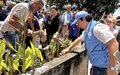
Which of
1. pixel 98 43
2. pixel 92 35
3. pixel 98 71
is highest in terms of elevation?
pixel 92 35

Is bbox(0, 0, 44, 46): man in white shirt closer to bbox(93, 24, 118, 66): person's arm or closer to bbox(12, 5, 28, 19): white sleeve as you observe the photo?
bbox(12, 5, 28, 19): white sleeve

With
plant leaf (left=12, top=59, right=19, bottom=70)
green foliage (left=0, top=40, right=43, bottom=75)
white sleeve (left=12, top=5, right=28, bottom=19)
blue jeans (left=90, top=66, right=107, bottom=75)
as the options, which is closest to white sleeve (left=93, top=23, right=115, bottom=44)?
blue jeans (left=90, top=66, right=107, bottom=75)

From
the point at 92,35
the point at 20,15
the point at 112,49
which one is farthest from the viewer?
the point at 20,15

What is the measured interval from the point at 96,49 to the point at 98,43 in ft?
0.39

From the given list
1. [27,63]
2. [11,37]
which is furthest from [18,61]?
[11,37]

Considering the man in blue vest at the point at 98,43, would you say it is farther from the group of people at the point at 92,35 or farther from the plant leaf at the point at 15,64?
the plant leaf at the point at 15,64

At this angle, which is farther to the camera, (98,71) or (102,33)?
(98,71)

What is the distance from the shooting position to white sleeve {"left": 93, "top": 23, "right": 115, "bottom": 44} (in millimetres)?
4586

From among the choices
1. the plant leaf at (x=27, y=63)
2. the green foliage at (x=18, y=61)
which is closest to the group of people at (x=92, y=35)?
the green foliage at (x=18, y=61)

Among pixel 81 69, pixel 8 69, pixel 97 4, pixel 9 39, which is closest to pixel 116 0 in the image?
pixel 97 4

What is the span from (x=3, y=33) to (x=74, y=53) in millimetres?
1506

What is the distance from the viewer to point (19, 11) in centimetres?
560

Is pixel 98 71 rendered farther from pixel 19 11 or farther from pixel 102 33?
pixel 19 11

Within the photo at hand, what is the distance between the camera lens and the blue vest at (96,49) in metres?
4.85
